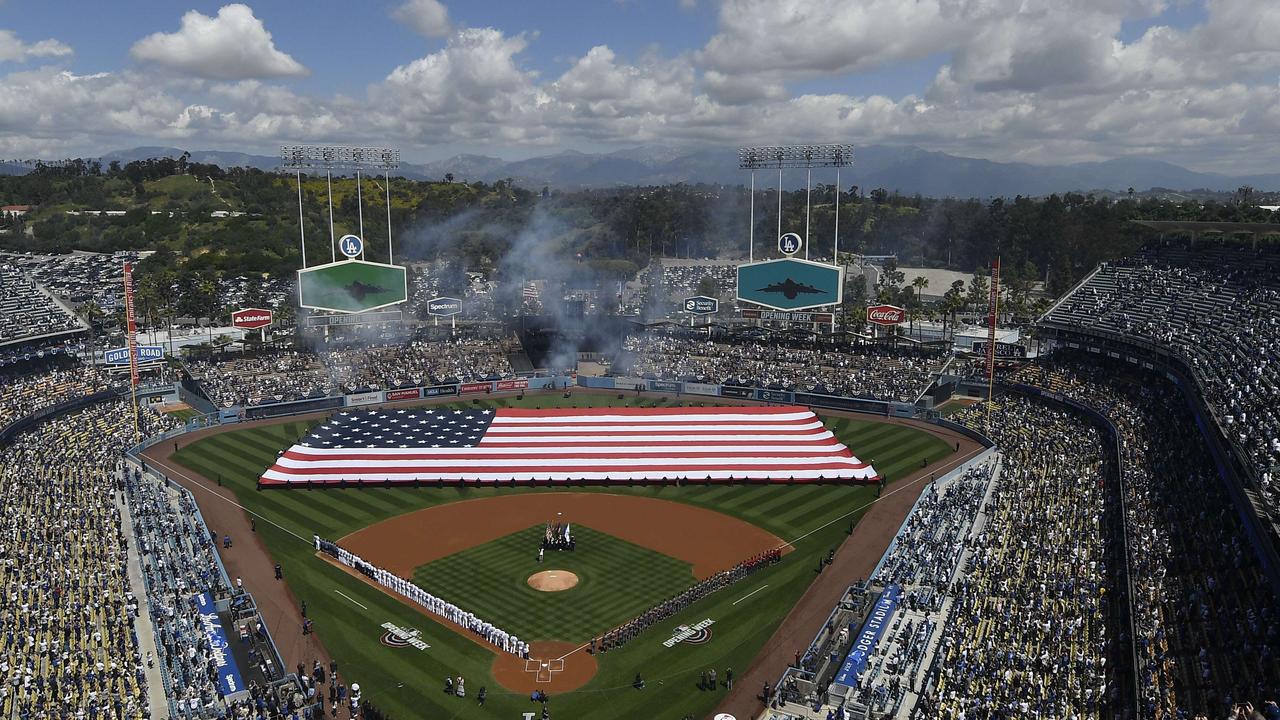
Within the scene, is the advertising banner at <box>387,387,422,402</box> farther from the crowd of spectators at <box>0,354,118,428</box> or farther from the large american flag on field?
the crowd of spectators at <box>0,354,118,428</box>

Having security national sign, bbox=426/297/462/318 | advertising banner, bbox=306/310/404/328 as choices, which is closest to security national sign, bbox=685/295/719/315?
security national sign, bbox=426/297/462/318

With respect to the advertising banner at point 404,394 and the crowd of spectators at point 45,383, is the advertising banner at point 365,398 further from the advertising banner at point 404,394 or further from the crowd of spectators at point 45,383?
the crowd of spectators at point 45,383

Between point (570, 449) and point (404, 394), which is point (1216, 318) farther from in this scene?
point (404, 394)

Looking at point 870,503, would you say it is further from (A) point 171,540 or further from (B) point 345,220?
(B) point 345,220

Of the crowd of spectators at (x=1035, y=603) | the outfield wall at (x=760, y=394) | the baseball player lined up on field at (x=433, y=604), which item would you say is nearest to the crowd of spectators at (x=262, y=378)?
the outfield wall at (x=760, y=394)

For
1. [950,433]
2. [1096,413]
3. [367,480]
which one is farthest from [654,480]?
[1096,413]

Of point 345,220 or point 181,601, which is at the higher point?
point 345,220

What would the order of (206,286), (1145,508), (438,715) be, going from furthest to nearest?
(206,286) < (1145,508) < (438,715)
